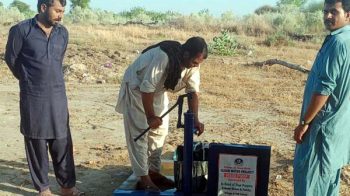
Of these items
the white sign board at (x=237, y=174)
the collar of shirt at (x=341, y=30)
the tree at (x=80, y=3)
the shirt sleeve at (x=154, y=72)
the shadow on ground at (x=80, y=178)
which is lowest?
the shadow on ground at (x=80, y=178)

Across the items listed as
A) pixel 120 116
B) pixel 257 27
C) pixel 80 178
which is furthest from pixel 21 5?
pixel 80 178

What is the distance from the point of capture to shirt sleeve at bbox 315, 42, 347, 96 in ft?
10.5

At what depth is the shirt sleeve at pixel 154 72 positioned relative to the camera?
4062mm

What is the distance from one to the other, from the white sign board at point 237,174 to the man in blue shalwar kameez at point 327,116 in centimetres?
50

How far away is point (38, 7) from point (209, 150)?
186cm

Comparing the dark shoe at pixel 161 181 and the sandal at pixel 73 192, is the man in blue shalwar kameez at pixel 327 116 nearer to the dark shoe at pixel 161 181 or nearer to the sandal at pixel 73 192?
the dark shoe at pixel 161 181

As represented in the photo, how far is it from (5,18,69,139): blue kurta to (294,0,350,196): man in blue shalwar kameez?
2153 mm

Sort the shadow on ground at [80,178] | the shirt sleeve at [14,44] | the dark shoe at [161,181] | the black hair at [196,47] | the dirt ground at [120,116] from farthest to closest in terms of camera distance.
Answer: the dirt ground at [120,116]
the shadow on ground at [80,178]
the dark shoe at [161,181]
the shirt sleeve at [14,44]
the black hair at [196,47]

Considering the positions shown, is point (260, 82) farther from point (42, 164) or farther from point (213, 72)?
point (42, 164)

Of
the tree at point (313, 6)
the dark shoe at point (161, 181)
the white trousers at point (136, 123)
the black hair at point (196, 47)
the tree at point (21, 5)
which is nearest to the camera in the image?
the black hair at point (196, 47)

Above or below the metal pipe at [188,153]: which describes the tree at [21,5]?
above

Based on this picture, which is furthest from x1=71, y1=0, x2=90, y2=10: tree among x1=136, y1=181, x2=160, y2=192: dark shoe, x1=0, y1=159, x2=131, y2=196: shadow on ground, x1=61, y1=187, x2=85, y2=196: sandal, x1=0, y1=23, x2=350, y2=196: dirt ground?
x1=136, y1=181, x2=160, y2=192: dark shoe

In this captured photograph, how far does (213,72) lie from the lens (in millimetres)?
13133

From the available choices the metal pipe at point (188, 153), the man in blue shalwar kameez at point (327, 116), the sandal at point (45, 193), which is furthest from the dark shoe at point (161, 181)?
the man in blue shalwar kameez at point (327, 116)
